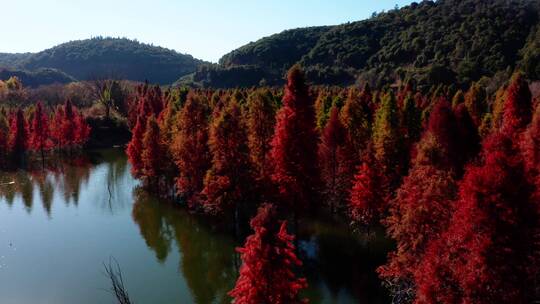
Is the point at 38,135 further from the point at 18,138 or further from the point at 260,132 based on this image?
the point at 260,132

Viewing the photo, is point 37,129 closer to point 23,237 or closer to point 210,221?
point 23,237

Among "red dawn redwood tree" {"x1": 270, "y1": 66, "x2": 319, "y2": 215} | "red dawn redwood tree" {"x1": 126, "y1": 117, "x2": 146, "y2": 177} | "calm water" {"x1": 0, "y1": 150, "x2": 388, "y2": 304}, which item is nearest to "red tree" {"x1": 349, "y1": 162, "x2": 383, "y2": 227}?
"red dawn redwood tree" {"x1": 270, "y1": 66, "x2": 319, "y2": 215}

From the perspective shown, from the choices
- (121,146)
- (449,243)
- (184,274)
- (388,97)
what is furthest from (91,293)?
(121,146)

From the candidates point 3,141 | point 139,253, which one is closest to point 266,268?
point 139,253

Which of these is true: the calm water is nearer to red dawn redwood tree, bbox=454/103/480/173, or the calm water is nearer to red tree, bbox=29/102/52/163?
red dawn redwood tree, bbox=454/103/480/173

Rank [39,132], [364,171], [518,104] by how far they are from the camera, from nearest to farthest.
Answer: [364,171]
[518,104]
[39,132]

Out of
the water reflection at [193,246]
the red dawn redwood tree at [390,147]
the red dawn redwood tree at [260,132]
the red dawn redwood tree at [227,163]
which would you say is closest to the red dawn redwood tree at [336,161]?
the red dawn redwood tree at [390,147]
